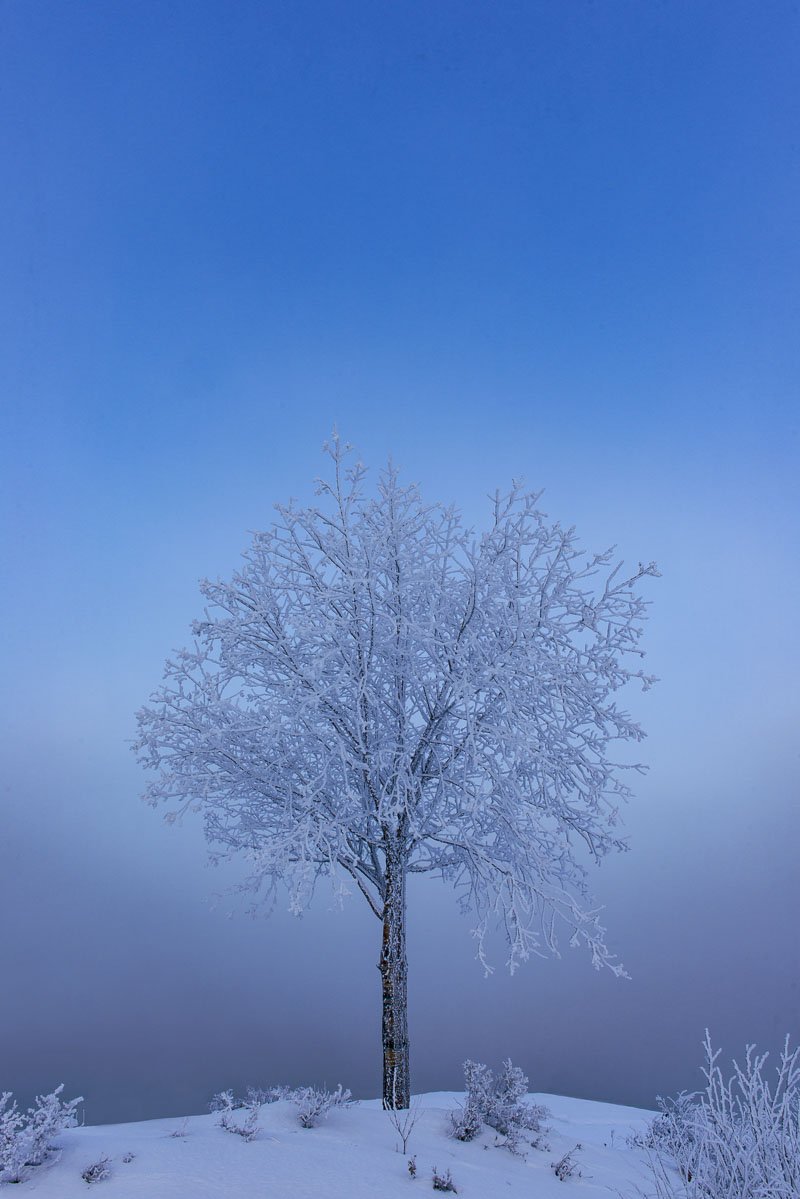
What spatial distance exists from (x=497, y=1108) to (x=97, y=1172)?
356 cm

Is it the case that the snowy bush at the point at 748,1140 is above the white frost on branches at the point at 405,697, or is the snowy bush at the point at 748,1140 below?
below

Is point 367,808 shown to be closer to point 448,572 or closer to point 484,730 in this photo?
point 484,730

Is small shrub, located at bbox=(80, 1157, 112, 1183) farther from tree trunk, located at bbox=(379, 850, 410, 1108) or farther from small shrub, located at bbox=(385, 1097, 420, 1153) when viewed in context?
tree trunk, located at bbox=(379, 850, 410, 1108)

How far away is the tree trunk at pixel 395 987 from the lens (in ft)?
23.0

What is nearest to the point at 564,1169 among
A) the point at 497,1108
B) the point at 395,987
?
the point at 497,1108

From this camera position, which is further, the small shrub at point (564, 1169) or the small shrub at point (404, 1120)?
the small shrub at point (564, 1169)

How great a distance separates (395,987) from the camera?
7312 mm

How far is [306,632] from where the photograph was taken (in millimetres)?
6848

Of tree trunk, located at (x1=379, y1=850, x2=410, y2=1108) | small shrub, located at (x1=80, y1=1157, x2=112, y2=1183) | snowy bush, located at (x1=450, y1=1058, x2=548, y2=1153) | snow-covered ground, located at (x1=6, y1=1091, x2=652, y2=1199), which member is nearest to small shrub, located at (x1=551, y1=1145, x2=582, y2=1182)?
snow-covered ground, located at (x1=6, y1=1091, x2=652, y2=1199)

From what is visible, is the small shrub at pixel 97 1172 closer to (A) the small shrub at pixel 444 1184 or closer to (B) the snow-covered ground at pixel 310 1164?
(B) the snow-covered ground at pixel 310 1164

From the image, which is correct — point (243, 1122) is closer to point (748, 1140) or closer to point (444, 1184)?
point (444, 1184)

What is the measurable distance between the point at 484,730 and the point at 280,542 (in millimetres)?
3232

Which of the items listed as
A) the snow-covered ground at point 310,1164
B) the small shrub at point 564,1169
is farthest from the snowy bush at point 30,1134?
the small shrub at point 564,1169

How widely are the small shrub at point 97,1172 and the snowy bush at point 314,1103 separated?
183cm
